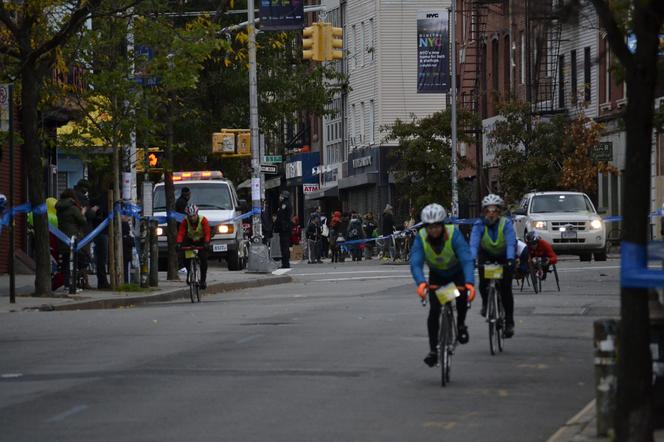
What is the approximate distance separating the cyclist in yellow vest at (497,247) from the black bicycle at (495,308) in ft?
0.28

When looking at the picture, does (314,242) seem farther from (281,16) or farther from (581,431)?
(581,431)

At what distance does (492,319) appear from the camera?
17594 mm

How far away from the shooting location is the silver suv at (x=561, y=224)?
43156 millimetres

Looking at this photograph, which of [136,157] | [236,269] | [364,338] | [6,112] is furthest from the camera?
[236,269]

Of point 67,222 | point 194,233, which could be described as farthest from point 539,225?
point 67,222

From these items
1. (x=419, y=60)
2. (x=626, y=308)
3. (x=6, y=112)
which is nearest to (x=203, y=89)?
(x=419, y=60)

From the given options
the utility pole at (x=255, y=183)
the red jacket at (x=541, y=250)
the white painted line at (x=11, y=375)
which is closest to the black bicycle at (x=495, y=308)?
the white painted line at (x=11, y=375)

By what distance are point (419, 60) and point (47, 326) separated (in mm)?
38654

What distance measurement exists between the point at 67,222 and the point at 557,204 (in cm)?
1774

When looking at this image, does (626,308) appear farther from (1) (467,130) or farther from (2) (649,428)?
(1) (467,130)

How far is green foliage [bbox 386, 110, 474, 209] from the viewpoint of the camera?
2411 inches

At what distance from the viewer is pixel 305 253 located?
6431cm

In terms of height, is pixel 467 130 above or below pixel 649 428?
above

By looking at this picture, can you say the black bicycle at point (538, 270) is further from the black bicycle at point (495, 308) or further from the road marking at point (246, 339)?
the black bicycle at point (495, 308)
